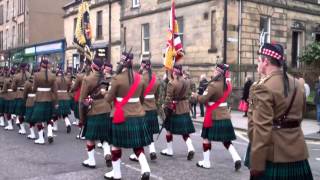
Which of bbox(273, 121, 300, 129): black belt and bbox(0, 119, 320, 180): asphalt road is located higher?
bbox(273, 121, 300, 129): black belt

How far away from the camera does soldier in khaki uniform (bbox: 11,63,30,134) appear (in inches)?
525

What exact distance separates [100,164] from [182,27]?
58.5 feet

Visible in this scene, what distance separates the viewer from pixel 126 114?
24.3ft

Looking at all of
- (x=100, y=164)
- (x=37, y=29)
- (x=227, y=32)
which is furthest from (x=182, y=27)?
(x=37, y=29)

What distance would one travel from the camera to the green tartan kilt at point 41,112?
11242 millimetres

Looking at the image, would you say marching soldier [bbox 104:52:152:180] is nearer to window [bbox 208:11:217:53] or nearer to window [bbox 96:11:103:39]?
window [bbox 208:11:217:53]

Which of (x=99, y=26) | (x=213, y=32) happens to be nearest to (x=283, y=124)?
(x=213, y=32)

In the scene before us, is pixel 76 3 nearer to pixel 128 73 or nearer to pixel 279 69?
pixel 128 73

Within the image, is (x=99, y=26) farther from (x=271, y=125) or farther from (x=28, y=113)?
(x=271, y=125)

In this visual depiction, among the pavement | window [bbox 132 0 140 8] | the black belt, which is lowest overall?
the pavement

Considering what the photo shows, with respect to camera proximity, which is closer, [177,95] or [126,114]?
[126,114]

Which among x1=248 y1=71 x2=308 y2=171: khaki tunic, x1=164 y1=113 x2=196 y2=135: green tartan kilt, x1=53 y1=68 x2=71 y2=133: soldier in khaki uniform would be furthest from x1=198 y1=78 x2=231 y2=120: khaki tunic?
x1=53 y1=68 x2=71 y2=133: soldier in khaki uniform

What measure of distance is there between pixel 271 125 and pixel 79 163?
530 cm

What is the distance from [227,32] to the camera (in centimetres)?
2322
